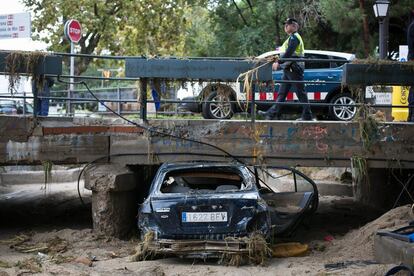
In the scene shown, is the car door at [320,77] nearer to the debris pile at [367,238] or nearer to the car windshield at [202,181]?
the debris pile at [367,238]

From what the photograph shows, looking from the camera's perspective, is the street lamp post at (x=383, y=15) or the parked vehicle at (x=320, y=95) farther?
the street lamp post at (x=383, y=15)

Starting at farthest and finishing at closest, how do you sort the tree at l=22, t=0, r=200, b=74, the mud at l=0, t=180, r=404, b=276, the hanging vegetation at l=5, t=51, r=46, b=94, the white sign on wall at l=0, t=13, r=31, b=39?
the tree at l=22, t=0, r=200, b=74
the white sign on wall at l=0, t=13, r=31, b=39
the hanging vegetation at l=5, t=51, r=46, b=94
the mud at l=0, t=180, r=404, b=276

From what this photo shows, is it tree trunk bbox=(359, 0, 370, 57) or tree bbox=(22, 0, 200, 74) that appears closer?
tree trunk bbox=(359, 0, 370, 57)

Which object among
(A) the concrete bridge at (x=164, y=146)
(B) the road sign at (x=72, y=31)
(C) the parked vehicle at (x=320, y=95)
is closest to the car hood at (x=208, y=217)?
(A) the concrete bridge at (x=164, y=146)

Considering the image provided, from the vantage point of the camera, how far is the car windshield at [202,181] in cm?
838

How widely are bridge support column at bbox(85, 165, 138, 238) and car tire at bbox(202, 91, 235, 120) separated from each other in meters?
1.85

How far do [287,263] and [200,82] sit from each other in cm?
325

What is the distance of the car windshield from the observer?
8.38 metres

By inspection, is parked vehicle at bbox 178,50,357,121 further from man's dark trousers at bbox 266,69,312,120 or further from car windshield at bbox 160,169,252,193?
car windshield at bbox 160,169,252,193

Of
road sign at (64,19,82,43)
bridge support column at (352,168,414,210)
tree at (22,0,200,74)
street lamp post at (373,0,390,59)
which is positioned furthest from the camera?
tree at (22,0,200,74)

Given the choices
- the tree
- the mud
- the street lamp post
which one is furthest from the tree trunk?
the tree

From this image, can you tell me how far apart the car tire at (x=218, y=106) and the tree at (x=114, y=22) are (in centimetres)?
1294

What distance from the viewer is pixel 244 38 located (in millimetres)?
24797

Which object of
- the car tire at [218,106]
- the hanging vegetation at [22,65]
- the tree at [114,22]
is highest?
the tree at [114,22]
